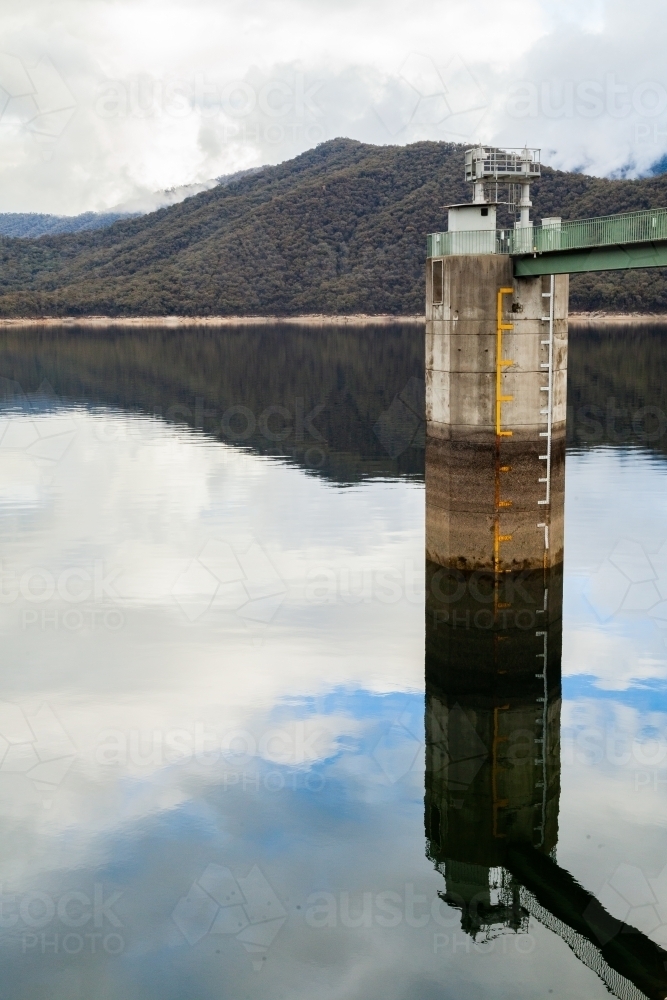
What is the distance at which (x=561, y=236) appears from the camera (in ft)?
85.1

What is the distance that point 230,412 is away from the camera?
224 feet

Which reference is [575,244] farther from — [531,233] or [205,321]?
[205,321]

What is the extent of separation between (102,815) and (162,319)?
16929 centimetres

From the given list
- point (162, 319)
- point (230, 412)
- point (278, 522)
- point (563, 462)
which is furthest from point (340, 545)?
point (162, 319)

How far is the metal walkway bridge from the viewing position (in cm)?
2358

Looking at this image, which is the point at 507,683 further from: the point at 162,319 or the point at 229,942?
the point at 162,319

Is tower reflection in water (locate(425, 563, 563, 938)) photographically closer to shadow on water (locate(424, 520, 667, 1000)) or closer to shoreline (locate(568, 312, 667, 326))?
shadow on water (locate(424, 520, 667, 1000))

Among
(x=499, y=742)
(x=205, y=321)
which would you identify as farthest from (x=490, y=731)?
(x=205, y=321)

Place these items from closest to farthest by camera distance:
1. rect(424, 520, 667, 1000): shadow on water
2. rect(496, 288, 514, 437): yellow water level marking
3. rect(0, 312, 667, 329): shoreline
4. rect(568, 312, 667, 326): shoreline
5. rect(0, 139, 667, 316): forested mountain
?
rect(424, 520, 667, 1000): shadow on water, rect(496, 288, 514, 437): yellow water level marking, rect(568, 312, 667, 326): shoreline, rect(0, 139, 667, 316): forested mountain, rect(0, 312, 667, 329): shoreline

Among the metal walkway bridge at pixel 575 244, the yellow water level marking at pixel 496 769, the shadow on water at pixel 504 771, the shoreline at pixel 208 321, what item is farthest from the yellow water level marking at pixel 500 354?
the shoreline at pixel 208 321

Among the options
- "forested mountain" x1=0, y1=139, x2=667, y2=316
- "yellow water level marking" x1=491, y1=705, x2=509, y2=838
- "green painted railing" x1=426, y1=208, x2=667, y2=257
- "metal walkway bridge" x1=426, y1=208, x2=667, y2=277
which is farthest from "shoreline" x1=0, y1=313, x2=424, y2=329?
"yellow water level marking" x1=491, y1=705, x2=509, y2=838

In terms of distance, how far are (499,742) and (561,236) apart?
11239 mm

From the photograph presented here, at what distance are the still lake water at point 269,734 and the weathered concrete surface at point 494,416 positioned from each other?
2.46 meters

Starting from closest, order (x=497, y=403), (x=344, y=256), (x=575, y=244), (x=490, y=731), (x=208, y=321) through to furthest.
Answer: (x=490, y=731), (x=575, y=244), (x=497, y=403), (x=208, y=321), (x=344, y=256)
